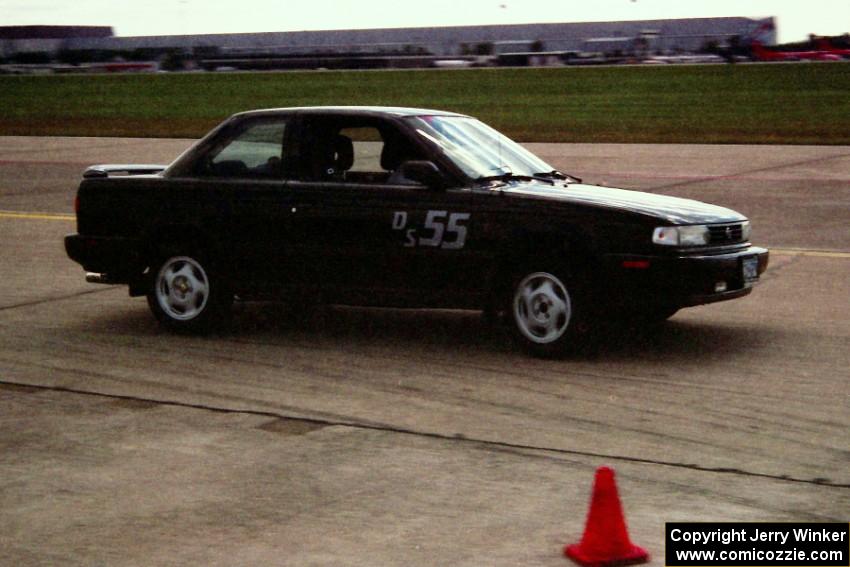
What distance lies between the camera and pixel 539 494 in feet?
18.4

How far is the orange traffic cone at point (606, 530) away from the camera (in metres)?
4.70

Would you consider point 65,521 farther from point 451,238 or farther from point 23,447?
point 451,238

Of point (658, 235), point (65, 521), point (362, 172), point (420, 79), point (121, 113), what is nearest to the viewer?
point (65, 521)

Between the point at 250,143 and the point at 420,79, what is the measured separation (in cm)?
4881

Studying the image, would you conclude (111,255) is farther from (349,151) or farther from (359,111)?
(359,111)

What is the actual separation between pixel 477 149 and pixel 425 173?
0.66 metres

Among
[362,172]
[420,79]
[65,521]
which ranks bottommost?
[65,521]

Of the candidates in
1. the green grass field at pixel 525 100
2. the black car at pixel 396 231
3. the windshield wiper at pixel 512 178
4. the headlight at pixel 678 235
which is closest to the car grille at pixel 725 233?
the black car at pixel 396 231

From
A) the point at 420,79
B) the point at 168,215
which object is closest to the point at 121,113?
the point at 420,79

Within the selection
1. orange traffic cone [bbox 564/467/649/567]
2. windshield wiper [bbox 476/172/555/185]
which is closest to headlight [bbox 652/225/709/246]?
windshield wiper [bbox 476/172/555/185]

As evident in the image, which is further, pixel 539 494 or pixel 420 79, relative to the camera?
pixel 420 79

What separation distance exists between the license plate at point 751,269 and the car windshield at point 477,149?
1412mm

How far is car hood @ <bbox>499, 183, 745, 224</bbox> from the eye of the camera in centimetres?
808

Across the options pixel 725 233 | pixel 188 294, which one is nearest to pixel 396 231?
pixel 188 294
